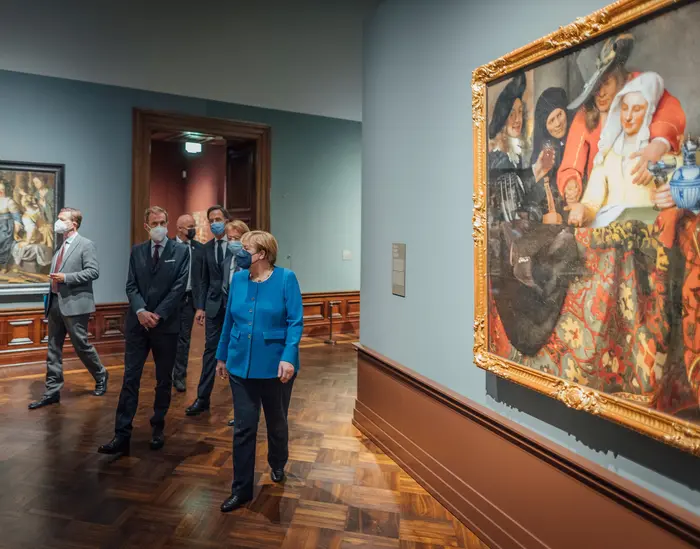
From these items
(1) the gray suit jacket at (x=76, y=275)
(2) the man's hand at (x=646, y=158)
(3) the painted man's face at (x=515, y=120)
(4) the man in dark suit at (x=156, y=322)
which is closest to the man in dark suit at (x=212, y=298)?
(4) the man in dark suit at (x=156, y=322)

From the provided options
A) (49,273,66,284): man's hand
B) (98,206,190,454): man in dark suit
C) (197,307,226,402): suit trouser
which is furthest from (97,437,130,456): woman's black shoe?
(49,273,66,284): man's hand

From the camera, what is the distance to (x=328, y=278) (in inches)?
318

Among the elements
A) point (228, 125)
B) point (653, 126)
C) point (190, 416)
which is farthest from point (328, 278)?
point (653, 126)

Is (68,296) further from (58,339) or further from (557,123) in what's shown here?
(557,123)

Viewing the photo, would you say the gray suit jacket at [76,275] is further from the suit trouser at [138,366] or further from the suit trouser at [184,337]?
the suit trouser at [138,366]

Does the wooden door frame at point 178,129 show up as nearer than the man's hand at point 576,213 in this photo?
No

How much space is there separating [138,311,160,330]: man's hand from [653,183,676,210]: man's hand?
287 cm

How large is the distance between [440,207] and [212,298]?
7.13ft

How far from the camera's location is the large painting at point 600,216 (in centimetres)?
160

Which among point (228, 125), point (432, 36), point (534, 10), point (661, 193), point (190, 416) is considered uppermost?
point (228, 125)

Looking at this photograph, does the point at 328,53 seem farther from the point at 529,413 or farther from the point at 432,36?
the point at 529,413

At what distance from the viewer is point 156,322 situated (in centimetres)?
341

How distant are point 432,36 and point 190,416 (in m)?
3.38

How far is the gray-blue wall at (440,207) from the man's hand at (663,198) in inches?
29.9
